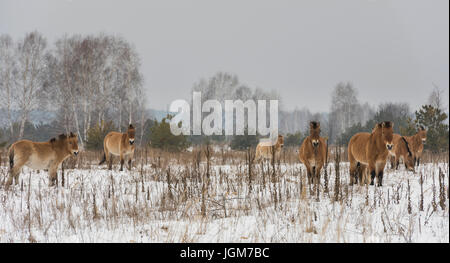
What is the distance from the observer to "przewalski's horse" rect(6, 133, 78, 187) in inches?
274

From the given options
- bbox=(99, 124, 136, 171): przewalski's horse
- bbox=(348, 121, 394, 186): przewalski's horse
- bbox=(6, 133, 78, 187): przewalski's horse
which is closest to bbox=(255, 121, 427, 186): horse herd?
bbox=(348, 121, 394, 186): przewalski's horse

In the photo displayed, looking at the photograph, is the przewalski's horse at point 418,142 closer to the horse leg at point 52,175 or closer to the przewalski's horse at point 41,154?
the przewalski's horse at point 41,154

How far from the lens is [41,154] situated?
727 cm

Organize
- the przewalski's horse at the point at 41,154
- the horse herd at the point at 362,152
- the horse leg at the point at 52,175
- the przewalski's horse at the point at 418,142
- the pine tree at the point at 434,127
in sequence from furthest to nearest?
1. the pine tree at the point at 434,127
2. the przewalski's horse at the point at 418,142
3. the horse leg at the point at 52,175
4. the przewalski's horse at the point at 41,154
5. the horse herd at the point at 362,152

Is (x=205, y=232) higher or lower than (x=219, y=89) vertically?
lower

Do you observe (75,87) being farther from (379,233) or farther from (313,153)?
(379,233)

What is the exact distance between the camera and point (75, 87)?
22453 millimetres

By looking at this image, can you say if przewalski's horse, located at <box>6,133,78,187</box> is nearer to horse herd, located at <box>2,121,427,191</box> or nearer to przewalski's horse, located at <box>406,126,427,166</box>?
horse herd, located at <box>2,121,427,191</box>

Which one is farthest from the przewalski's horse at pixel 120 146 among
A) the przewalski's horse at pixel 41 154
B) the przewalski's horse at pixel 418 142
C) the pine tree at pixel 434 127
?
the pine tree at pixel 434 127

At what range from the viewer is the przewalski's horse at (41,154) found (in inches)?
274

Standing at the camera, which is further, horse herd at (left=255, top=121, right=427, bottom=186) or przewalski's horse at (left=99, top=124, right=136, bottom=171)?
przewalski's horse at (left=99, top=124, right=136, bottom=171)

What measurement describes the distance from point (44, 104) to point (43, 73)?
2275mm

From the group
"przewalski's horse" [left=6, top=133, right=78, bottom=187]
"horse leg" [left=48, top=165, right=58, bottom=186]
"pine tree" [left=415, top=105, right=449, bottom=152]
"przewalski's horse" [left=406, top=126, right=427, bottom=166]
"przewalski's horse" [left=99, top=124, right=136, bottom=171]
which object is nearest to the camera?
"przewalski's horse" [left=6, top=133, right=78, bottom=187]
